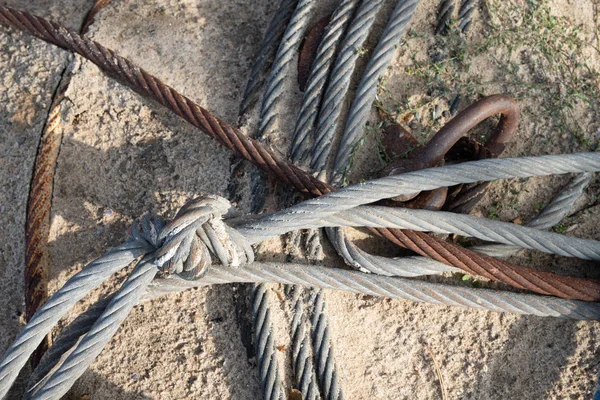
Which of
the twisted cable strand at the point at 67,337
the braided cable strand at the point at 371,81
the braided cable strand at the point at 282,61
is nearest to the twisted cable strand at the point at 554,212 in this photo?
the braided cable strand at the point at 371,81

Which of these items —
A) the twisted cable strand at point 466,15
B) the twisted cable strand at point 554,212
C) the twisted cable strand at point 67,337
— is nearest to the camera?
the twisted cable strand at point 67,337

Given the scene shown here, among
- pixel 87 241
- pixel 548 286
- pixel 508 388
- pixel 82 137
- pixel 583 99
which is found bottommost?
pixel 508 388

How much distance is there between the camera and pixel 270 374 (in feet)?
4.87

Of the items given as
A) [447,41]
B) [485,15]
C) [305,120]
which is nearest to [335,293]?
[305,120]

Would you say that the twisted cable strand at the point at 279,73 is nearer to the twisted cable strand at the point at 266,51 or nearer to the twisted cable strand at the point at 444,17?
the twisted cable strand at the point at 266,51

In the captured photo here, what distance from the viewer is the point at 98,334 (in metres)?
1.31

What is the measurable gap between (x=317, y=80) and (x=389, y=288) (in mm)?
597

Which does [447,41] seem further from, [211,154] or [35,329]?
[35,329]

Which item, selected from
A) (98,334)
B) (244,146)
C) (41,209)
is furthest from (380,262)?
(41,209)

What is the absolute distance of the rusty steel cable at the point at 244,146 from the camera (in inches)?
59.5

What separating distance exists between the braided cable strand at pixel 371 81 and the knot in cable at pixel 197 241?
41 centimetres

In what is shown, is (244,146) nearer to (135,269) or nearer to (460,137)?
(135,269)

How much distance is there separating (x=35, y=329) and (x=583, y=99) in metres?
1.56

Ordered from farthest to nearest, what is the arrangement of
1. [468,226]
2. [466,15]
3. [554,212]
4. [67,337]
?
[466,15], [554,212], [468,226], [67,337]
